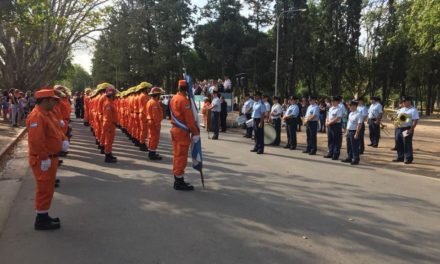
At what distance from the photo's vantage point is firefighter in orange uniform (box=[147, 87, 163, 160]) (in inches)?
457

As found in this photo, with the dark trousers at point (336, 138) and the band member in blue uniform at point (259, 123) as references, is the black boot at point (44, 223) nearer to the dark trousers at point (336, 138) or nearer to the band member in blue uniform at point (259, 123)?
the band member in blue uniform at point (259, 123)

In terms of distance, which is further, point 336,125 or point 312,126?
point 312,126

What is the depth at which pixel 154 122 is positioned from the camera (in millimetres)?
11758

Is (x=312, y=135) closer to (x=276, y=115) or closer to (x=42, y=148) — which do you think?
(x=276, y=115)

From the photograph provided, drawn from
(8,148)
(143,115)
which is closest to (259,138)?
(143,115)

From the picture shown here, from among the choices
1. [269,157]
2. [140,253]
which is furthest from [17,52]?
[140,253]

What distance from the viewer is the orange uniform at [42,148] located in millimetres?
5613

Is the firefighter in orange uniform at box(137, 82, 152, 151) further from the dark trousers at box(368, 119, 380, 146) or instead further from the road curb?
the dark trousers at box(368, 119, 380, 146)

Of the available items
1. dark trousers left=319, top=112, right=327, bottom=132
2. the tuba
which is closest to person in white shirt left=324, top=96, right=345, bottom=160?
the tuba

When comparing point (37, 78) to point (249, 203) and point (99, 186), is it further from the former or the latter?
point (249, 203)

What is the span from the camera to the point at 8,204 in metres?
7.14

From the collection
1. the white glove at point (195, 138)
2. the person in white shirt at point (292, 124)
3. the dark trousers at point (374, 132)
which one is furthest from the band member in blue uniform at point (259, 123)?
the white glove at point (195, 138)

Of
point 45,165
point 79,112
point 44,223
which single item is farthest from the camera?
point 79,112

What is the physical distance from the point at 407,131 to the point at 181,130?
707cm
